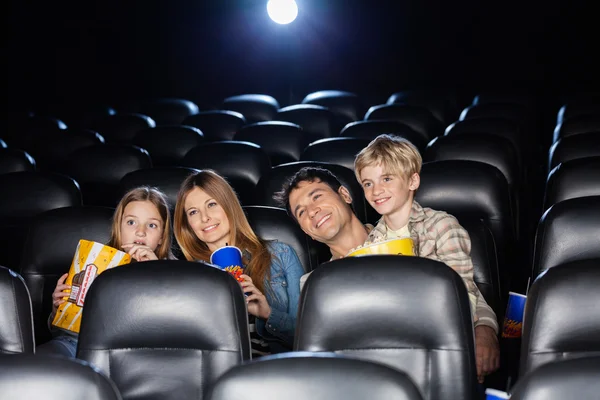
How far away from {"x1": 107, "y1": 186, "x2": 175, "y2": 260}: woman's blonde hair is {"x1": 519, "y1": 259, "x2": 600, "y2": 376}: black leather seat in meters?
1.70

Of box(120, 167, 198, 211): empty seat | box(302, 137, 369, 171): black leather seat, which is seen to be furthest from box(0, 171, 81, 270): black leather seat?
box(302, 137, 369, 171): black leather seat

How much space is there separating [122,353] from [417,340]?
880 millimetres

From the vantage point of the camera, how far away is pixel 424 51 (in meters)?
10.9

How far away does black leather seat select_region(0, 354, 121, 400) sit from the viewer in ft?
6.23

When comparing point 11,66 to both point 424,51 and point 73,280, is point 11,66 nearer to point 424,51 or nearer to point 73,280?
point 424,51

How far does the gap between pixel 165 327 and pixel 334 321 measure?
50 cm

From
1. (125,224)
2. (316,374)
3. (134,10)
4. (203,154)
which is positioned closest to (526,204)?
(203,154)

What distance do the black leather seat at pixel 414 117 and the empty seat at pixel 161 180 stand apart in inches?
118

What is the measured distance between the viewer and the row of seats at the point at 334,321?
2377mm

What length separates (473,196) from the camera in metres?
3.97

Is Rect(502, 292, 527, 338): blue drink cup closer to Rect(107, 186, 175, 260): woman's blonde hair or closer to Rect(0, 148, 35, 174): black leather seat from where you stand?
Rect(107, 186, 175, 260): woman's blonde hair

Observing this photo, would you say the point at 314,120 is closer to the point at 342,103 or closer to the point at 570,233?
the point at 342,103

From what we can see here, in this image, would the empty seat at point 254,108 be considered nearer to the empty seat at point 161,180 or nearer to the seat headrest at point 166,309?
the empty seat at point 161,180

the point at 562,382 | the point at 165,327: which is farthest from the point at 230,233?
the point at 562,382
